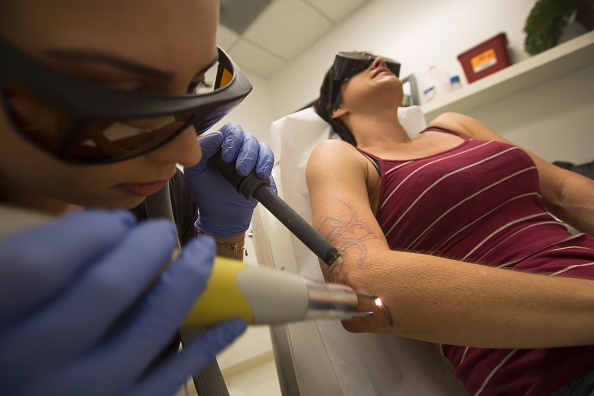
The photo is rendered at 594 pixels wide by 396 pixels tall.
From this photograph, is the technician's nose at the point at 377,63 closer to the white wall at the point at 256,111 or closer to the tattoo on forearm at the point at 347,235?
the tattoo on forearm at the point at 347,235

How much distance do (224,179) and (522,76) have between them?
166 cm

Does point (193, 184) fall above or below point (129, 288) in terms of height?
above

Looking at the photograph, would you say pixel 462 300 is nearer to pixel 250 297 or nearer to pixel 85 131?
→ pixel 250 297

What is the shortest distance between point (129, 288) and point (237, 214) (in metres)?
0.62

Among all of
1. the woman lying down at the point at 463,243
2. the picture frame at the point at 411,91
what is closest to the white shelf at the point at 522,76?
the picture frame at the point at 411,91

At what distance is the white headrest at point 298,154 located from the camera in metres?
0.98

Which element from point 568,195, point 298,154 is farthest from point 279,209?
point 568,195

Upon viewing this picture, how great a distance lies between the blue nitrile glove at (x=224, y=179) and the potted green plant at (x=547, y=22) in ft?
5.18

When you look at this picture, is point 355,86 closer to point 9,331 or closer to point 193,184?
point 193,184

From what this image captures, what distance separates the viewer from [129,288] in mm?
206

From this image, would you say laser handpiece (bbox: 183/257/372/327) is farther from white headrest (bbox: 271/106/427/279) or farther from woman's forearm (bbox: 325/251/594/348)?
white headrest (bbox: 271/106/427/279)

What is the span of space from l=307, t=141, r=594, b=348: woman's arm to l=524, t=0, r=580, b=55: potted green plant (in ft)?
4.72

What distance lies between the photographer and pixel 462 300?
0.50 meters

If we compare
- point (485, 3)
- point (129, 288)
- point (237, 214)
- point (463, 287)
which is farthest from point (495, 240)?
point (485, 3)
